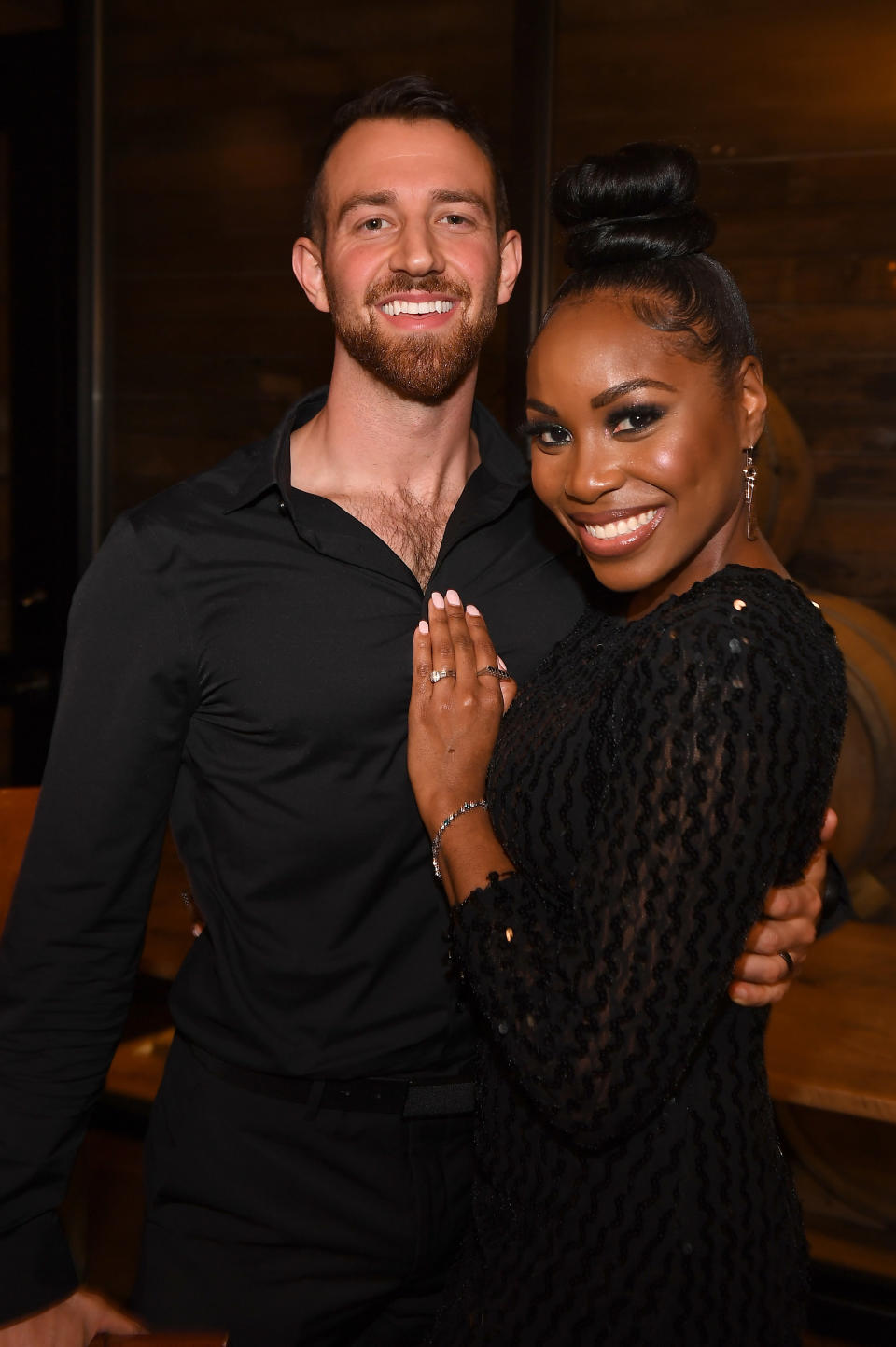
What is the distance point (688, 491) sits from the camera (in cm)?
127

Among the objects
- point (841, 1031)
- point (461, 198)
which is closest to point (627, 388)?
point (461, 198)

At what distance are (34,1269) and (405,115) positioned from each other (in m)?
1.50

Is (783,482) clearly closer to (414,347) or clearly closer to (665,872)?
(414,347)

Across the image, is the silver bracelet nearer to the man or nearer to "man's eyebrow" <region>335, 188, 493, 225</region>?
the man

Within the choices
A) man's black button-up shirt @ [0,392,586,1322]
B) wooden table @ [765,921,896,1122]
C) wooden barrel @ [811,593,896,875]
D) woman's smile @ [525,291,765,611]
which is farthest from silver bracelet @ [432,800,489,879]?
wooden barrel @ [811,593,896,875]

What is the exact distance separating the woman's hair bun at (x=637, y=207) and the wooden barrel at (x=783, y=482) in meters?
1.60

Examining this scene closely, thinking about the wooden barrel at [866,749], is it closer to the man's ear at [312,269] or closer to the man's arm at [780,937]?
the man's arm at [780,937]

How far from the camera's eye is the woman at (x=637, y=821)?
1055mm

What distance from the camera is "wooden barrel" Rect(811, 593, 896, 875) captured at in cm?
268

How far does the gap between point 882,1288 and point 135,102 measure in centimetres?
379

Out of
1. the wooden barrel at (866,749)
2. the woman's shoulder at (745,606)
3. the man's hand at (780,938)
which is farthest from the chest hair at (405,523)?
the wooden barrel at (866,749)

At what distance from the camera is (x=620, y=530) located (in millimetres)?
1314

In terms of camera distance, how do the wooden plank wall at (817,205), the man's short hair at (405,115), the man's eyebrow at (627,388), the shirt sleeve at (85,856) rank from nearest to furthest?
the man's eyebrow at (627,388), the shirt sleeve at (85,856), the man's short hair at (405,115), the wooden plank wall at (817,205)

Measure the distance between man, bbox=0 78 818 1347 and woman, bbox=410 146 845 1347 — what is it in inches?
5.4
